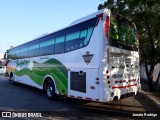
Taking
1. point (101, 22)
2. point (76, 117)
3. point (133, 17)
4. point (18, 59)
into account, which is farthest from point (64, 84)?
point (18, 59)

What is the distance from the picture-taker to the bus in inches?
304

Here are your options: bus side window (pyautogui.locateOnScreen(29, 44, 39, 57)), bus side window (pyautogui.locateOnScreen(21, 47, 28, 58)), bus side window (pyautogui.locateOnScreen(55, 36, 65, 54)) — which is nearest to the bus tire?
bus side window (pyautogui.locateOnScreen(55, 36, 65, 54))

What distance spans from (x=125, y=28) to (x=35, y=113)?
482 cm

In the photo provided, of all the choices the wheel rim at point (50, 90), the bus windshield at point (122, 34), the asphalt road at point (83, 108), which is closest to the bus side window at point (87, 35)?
the bus windshield at point (122, 34)

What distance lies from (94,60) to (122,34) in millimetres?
1796

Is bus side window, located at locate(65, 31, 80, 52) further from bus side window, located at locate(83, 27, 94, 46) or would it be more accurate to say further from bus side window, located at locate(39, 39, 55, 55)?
bus side window, located at locate(39, 39, 55, 55)

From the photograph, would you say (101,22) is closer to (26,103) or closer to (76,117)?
(76,117)

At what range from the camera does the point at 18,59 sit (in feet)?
55.5

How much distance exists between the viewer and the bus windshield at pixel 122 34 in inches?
324

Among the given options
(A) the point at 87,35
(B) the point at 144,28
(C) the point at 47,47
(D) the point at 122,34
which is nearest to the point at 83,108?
(A) the point at 87,35

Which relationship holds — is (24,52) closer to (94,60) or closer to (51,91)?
(51,91)

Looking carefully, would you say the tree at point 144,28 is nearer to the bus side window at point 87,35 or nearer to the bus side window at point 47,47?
the bus side window at point 87,35

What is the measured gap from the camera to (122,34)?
877 cm

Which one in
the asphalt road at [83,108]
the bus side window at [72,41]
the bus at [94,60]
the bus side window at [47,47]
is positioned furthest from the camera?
the bus side window at [47,47]
